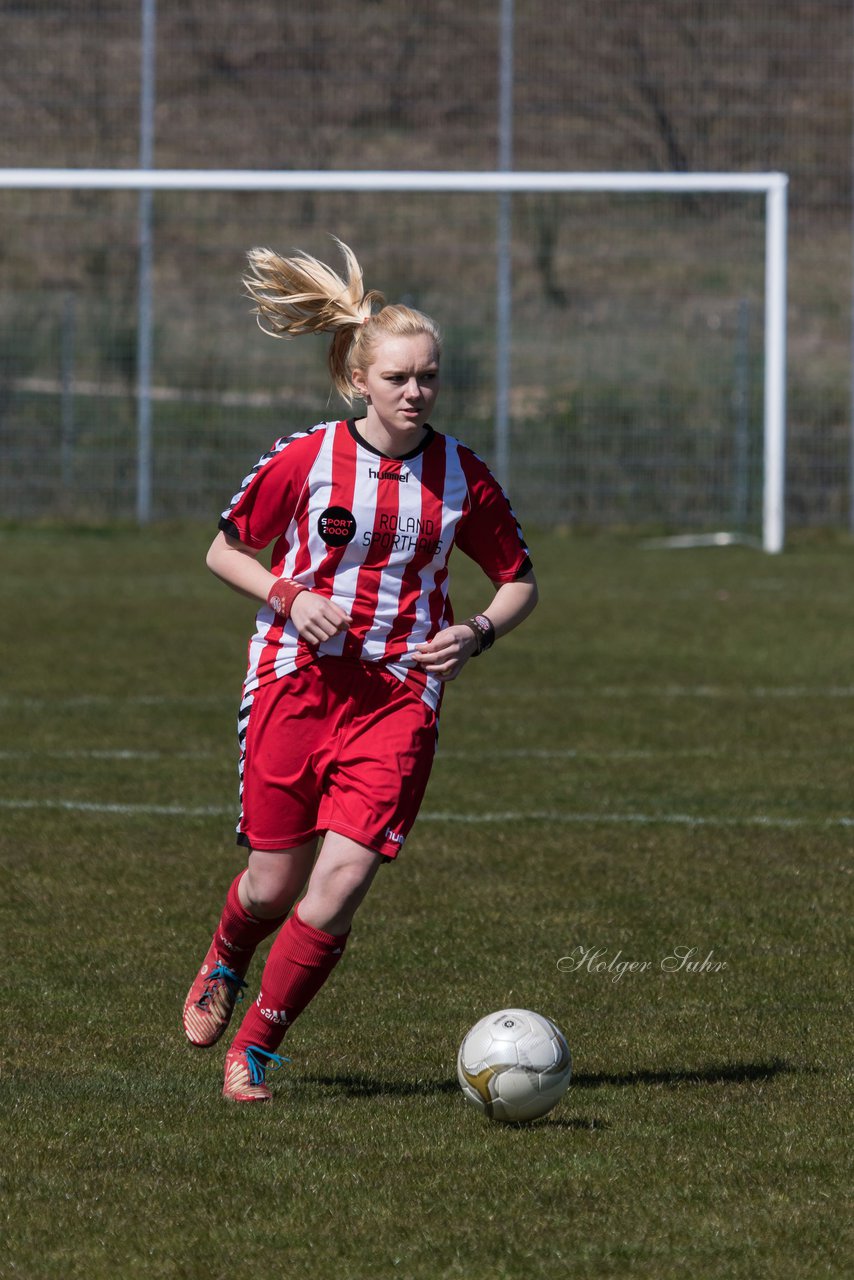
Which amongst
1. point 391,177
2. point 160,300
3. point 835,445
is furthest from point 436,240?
point 391,177

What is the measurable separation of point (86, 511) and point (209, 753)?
42.9ft

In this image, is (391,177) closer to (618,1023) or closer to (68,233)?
(68,233)

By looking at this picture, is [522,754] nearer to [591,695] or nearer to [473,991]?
[591,695]

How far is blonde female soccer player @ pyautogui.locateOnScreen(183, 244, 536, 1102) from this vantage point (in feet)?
15.5

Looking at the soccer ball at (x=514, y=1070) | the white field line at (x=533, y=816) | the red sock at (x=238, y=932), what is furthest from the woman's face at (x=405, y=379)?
the white field line at (x=533, y=816)

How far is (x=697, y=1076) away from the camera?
485cm

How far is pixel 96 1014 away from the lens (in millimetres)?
5359

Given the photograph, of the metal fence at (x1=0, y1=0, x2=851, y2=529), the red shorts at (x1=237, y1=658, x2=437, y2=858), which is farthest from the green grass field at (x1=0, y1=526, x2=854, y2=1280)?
the metal fence at (x1=0, y1=0, x2=851, y2=529)

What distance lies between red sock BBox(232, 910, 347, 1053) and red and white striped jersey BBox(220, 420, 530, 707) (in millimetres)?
606

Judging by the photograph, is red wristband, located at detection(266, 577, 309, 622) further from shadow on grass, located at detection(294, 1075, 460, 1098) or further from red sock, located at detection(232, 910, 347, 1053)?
shadow on grass, located at detection(294, 1075, 460, 1098)

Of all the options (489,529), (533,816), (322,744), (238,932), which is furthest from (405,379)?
(533,816)

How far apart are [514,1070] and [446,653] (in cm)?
96

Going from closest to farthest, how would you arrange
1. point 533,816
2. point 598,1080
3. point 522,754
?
point 598,1080, point 533,816, point 522,754

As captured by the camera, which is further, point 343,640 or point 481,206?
point 481,206
